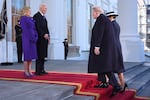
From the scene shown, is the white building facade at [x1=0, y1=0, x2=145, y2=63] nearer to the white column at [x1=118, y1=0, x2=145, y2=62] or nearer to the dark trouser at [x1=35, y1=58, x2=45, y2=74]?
the white column at [x1=118, y1=0, x2=145, y2=62]

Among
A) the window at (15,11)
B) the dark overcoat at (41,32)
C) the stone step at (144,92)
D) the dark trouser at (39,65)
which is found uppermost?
the window at (15,11)

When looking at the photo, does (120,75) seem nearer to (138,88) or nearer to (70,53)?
(138,88)

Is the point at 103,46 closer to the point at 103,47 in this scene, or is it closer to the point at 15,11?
the point at 103,47

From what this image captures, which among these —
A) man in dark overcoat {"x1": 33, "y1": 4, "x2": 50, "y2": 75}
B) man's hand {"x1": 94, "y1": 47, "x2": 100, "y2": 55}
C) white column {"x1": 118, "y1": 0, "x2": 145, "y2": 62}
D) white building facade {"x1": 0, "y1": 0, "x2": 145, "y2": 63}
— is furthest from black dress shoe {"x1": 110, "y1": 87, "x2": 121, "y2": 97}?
white column {"x1": 118, "y1": 0, "x2": 145, "y2": 62}

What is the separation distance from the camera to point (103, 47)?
6.59 m

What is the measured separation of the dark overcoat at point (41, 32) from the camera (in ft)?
24.1

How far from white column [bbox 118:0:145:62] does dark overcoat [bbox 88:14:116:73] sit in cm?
877

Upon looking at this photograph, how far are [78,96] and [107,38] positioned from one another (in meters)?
1.28

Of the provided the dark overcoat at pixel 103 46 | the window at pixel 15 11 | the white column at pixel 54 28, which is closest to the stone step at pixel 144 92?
the dark overcoat at pixel 103 46

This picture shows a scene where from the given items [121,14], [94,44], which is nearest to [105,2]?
[121,14]

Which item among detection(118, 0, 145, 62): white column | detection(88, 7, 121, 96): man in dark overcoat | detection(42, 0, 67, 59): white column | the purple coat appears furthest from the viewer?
detection(42, 0, 67, 59): white column

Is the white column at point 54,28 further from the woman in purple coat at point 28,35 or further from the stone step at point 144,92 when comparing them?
the woman in purple coat at point 28,35

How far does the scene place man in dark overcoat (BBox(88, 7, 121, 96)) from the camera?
6.45 metres

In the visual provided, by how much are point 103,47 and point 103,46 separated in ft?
0.07
